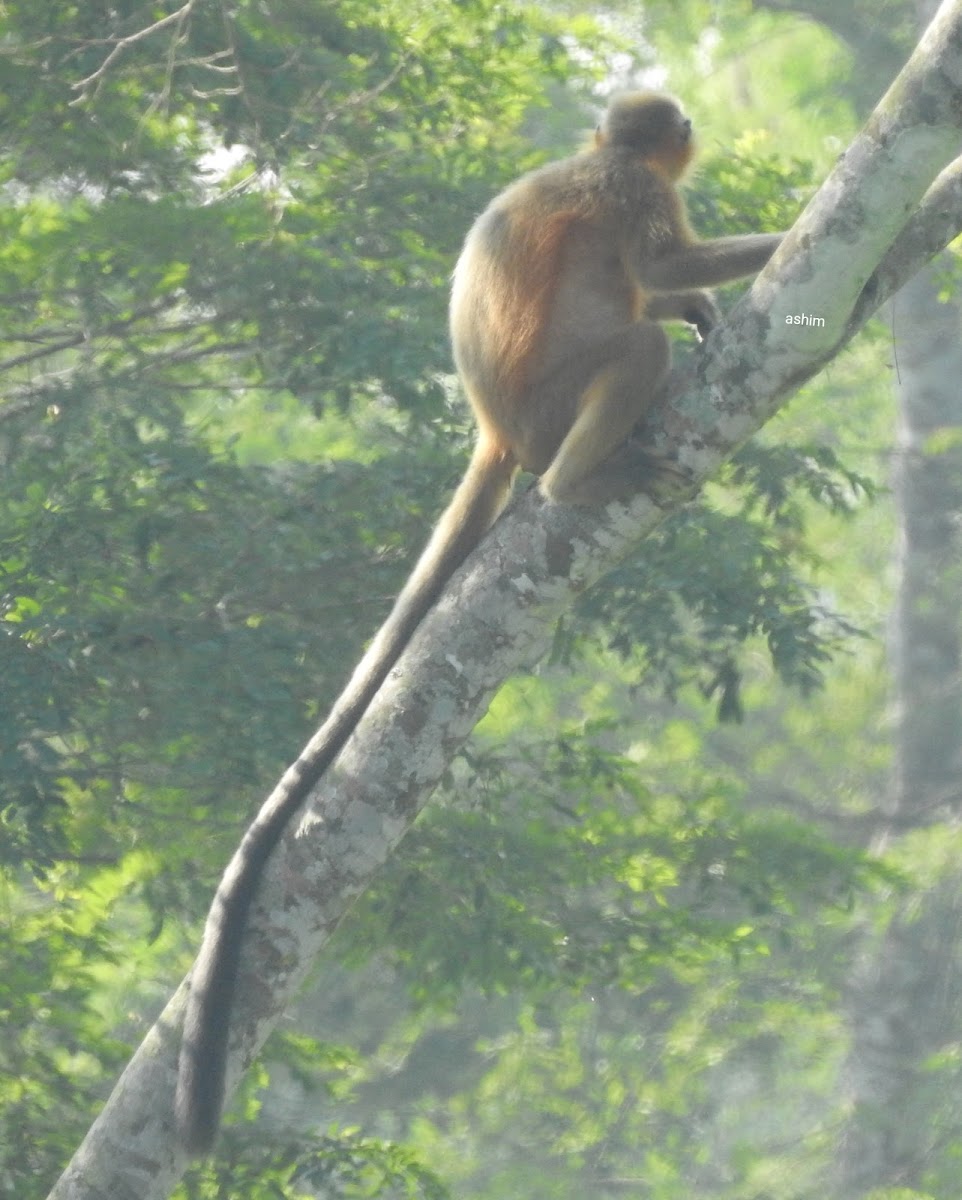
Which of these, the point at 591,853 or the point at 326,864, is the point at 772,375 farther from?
the point at 591,853

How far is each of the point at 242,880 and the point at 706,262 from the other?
2283mm

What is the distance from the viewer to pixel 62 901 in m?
7.34

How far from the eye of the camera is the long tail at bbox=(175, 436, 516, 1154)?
13.1 feet

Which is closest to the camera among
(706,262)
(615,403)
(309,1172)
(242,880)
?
(242,880)

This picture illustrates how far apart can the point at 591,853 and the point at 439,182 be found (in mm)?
3396

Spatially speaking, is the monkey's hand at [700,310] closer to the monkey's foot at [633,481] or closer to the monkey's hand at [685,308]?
the monkey's hand at [685,308]

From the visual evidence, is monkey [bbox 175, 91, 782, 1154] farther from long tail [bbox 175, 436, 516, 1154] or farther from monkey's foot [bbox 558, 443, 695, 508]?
monkey's foot [bbox 558, 443, 695, 508]

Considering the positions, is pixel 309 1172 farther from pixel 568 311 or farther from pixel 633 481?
pixel 633 481

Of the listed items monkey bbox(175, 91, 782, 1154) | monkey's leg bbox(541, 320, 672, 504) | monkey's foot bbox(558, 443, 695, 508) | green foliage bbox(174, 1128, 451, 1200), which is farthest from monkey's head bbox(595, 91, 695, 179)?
green foliage bbox(174, 1128, 451, 1200)

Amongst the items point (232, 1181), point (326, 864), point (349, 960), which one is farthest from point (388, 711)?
point (349, 960)

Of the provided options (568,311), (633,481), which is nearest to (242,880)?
(633,481)

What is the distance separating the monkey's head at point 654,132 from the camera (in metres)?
5.75

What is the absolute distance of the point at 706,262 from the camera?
4961mm

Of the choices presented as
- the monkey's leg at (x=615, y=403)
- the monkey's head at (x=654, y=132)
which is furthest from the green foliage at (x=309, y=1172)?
the monkey's head at (x=654, y=132)
